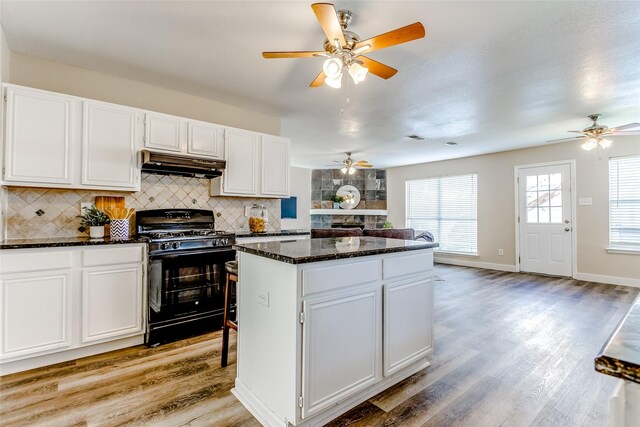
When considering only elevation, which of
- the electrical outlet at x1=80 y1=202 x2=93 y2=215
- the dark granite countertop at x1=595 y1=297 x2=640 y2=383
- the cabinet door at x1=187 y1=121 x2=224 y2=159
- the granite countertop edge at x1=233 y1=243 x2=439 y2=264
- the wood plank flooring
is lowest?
the wood plank flooring

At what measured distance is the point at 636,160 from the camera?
477cm

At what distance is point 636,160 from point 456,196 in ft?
9.63

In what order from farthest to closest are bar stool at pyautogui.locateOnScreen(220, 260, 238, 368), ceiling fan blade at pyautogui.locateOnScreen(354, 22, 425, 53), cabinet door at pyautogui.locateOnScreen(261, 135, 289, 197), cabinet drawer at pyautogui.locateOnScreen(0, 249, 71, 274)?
cabinet door at pyautogui.locateOnScreen(261, 135, 289, 197), bar stool at pyautogui.locateOnScreen(220, 260, 238, 368), cabinet drawer at pyautogui.locateOnScreen(0, 249, 71, 274), ceiling fan blade at pyautogui.locateOnScreen(354, 22, 425, 53)

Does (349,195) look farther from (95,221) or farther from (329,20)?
(329,20)

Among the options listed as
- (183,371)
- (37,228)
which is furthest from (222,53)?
(183,371)

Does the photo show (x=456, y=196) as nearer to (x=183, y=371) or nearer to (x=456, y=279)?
(x=456, y=279)

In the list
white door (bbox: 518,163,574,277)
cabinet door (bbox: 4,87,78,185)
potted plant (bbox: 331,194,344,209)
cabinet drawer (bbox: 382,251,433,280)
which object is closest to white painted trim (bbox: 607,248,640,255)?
white door (bbox: 518,163,574,277)

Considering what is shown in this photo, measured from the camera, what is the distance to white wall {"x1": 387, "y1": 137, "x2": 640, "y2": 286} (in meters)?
5.00

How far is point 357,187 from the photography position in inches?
340

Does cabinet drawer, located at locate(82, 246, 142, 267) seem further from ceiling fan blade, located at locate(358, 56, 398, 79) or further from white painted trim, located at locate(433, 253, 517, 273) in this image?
white painted trim, located at locate(433, 253, 517, 273)

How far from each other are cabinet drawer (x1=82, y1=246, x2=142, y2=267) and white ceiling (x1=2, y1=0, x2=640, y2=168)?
1.64 m

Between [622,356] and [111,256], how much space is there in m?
3.02

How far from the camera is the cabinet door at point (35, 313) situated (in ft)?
7.09

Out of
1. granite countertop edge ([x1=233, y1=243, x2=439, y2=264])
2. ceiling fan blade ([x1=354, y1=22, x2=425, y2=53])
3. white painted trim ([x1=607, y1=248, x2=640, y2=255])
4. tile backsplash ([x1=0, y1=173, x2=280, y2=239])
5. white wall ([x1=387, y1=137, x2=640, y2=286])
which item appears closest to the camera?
granite countertop edge ([x1=233, y1=243, x2=439, y2=264])
